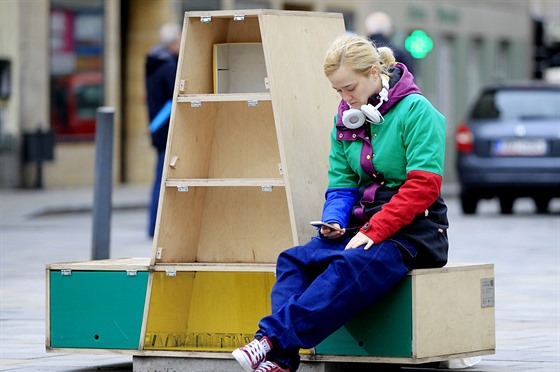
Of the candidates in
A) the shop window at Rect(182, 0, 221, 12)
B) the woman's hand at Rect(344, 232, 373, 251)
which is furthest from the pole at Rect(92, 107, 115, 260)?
the shop window at Rect(182, 0, 221, 12)

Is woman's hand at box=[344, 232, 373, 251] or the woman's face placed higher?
the woman's face

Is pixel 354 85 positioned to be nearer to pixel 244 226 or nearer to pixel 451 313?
pixel 451 313

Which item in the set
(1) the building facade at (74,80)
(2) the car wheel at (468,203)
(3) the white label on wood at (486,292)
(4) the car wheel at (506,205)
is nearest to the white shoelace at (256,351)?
(3) the white label on wood at (486,292)

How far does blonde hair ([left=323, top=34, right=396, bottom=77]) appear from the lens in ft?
21.9

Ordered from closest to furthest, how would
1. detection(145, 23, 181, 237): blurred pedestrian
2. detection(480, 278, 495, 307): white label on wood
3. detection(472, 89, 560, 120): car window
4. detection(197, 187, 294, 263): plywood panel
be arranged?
detection(480, 278, 495, 307): white label on wood → detection(197, 187, 294, 263): plywood panel → detection(145, 23, 181, 237): blurred pedestrian → detection(472, 89, 560, 120): car window

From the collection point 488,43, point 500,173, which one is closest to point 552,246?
point 500,173

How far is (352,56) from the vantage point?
6664 millimetres

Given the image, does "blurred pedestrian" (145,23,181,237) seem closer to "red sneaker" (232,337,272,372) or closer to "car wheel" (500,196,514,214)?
"red sneaker" (232,337,272,372)

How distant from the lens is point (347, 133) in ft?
22.5

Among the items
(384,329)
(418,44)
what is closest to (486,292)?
(384,329)

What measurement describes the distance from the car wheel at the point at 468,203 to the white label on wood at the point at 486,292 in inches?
580

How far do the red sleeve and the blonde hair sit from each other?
476mm

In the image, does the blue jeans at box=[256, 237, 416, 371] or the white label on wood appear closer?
the blue jeans at box=[256, 237, 416, 371]

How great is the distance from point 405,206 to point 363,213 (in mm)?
268
